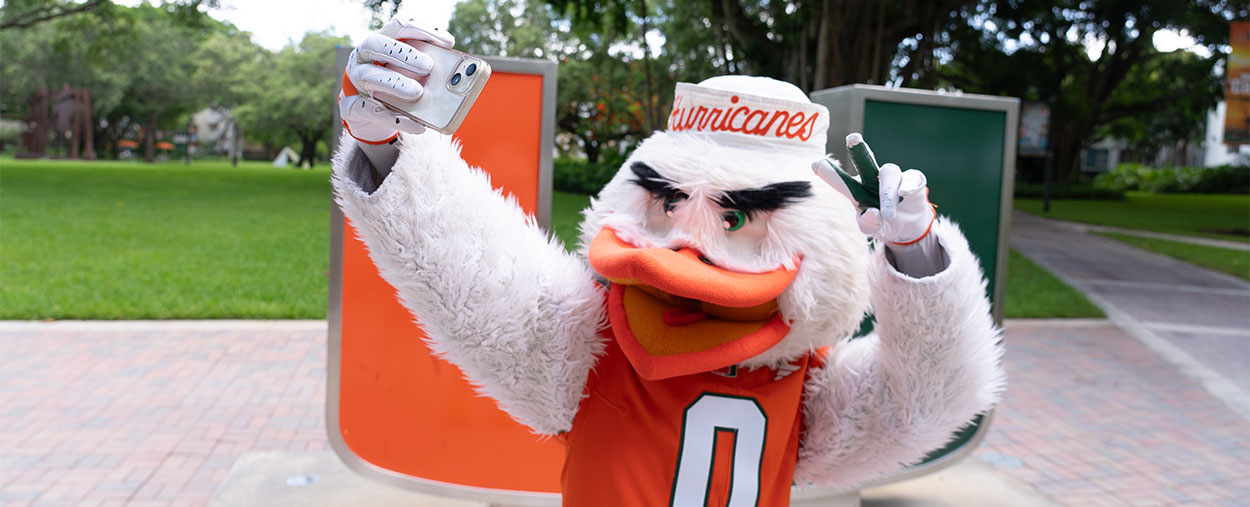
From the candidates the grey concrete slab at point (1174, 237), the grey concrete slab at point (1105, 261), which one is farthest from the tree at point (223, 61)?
the grey concrete slab at point (1105, 261)

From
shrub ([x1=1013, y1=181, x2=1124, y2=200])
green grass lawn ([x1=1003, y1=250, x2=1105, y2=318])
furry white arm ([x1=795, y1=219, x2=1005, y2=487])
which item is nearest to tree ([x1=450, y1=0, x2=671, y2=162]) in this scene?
green grass lawn ([x1=1003, y1=250, x2=1105, y2=318])

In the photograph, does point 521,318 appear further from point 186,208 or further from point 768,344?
point 186,208

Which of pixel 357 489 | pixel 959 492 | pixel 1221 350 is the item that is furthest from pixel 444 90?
pixel 1221 350

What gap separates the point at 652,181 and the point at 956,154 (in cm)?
219

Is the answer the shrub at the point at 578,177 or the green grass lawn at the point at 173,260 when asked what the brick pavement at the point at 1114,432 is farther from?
the shrub at the point at 578,177

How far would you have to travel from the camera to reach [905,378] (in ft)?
5.74

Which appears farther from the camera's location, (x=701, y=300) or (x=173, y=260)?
(x=173, y=260)

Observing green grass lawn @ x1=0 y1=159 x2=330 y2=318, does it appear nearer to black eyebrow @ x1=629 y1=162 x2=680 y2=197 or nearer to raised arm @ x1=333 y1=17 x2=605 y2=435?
raised arm @ x1=333 y1=17 x2=605 y2=435

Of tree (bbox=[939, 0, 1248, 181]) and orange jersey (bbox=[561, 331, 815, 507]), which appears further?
tree (bbox=[939, 0, 1248, 181])

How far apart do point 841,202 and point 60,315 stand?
22.8ft

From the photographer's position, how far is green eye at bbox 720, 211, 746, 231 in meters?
1.63

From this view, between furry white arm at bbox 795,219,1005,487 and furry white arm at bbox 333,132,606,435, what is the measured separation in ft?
1.72

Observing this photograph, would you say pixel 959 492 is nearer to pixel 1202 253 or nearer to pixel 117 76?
pixel 1202 253

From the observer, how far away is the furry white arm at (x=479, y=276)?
62.2 inches
